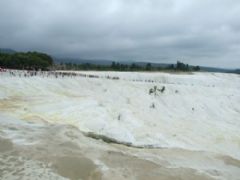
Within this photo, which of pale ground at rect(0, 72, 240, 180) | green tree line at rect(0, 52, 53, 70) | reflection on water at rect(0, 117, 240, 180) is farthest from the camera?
green tree line at rect(0, 52, 53, 70)

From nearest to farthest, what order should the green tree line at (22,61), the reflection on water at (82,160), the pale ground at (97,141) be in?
the reflection on water at (82,160) → the pale ground at (97,141) → the green tree line at (22,61)

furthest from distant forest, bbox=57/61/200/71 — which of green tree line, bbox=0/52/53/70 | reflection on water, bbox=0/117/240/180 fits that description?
reflection on water, bbox=0/117/240/180

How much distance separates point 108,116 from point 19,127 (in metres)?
7.80

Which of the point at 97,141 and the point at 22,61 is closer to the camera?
the point at 97,141

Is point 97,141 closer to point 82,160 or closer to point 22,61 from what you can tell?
point 82,160

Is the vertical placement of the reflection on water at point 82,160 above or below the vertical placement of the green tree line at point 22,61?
below

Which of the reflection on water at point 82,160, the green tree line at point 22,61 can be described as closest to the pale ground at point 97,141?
A: the reflection on water at point 82,160

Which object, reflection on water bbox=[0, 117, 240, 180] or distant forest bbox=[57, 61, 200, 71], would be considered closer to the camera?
reflection on water bbox=[0, 117, 240, 180]

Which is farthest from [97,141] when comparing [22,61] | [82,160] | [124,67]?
[124,67]

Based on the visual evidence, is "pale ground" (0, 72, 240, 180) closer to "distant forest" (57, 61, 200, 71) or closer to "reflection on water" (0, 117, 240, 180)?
"reflection on water" (0, 117, 240, 180)

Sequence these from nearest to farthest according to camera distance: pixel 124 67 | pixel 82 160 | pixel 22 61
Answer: pixel 82 160, pixel 22 61, pixel 124 67

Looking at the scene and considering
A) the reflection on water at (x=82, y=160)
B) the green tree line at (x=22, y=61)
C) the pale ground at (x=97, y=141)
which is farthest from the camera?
the green tree line at (x=22, y=61)

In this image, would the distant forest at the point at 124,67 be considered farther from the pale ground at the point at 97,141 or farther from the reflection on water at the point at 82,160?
the reflection on water at the point at 82,160

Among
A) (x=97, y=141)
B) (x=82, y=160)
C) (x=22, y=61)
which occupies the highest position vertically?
(x=22, y=61)
